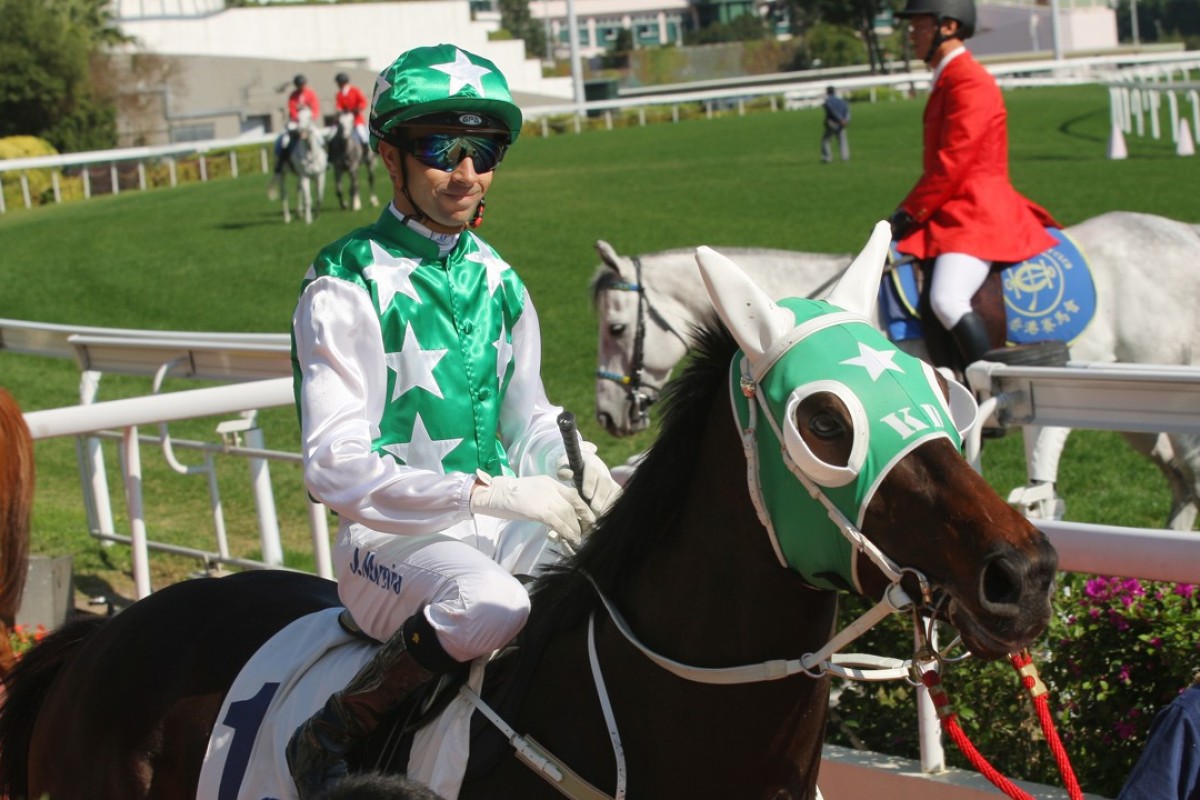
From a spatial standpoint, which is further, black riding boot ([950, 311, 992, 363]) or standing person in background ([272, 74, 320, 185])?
standing person in background ([272, 74, 320, 185])

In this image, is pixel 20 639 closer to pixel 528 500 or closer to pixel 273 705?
pixel 273 705

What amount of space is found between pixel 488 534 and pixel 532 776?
1.76 ft

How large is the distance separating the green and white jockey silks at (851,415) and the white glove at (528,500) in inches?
14.8

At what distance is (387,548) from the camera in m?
2.71

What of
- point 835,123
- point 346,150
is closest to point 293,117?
point 346,150

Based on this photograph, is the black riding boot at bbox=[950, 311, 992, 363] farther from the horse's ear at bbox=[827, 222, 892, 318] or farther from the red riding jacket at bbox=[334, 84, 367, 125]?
the red riding jacket at bbox=[334, 84, 367, 125]

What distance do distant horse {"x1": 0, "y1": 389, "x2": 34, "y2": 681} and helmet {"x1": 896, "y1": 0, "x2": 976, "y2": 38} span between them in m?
4.31

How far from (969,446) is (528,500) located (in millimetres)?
1952

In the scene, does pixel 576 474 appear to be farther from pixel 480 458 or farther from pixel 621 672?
pixel 621 672

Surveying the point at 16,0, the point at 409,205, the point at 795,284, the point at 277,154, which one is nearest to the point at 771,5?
the point at 16,0

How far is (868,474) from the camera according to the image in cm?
212

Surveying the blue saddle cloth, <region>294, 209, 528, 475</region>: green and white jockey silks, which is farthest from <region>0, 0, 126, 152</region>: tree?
<region>294, 209, 528, 475</region>: green and white jockey silks

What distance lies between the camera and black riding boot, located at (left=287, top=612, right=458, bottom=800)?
2.52 meters

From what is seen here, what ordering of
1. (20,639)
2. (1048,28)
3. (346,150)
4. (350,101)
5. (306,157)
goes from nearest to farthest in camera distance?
(20,639)
(306,157)
(346,150)
(350,101)
(1048,28)
